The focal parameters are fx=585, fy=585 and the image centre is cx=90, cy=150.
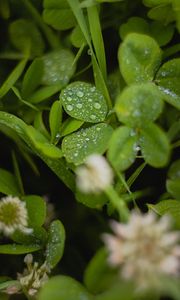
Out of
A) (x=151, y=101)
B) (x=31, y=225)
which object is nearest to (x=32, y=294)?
(x=31, y=225)

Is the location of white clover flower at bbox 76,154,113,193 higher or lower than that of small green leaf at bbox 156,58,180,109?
higher

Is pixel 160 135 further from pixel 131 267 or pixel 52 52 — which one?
pixel 52 52

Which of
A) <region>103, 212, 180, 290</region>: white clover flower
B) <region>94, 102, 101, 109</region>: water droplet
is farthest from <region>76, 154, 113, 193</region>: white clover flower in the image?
<region>94, 102, 101, 109</region>: water droplet

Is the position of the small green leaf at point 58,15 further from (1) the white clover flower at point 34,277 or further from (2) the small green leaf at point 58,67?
(1) the white clover flower at point 34,277

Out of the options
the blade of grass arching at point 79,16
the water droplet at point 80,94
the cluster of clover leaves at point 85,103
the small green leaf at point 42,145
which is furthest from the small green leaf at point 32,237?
the blade of grass arching at point 79,16

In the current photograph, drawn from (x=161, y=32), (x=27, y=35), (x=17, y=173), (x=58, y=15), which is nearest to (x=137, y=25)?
(x=161, y=32)

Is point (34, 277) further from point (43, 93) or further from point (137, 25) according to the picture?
point (137, 25)

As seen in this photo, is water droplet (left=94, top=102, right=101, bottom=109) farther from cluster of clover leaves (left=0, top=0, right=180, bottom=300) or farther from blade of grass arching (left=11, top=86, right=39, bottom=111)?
blade of grass arching (left=11, top=86, right=39, bottom=111)

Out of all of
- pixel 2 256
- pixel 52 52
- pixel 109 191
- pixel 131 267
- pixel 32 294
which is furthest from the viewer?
pixel 52 52
